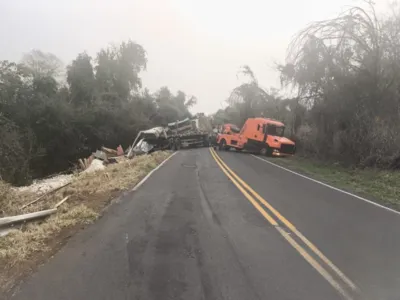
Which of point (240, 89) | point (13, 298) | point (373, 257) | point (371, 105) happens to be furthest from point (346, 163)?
point (240, 89)

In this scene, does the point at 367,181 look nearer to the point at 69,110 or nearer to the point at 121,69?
the point at 69,110

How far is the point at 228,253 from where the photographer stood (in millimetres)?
6125

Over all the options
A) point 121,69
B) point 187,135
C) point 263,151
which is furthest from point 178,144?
point 121,69

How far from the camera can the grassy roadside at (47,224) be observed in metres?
5.58

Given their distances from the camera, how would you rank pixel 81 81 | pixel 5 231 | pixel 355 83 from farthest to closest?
pixel 81 81, pixel 355 83, pixel 5 231

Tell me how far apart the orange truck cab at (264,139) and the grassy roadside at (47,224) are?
58.0 feet

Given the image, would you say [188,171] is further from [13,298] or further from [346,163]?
[13,298]

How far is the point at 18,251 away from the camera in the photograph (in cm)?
599

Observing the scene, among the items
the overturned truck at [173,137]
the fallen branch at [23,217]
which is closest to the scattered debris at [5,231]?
the fallen branch at [23,217]

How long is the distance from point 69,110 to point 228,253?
1370 inches

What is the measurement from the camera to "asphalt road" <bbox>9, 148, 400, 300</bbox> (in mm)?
4793

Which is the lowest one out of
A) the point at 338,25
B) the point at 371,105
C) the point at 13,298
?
the point at 13,298

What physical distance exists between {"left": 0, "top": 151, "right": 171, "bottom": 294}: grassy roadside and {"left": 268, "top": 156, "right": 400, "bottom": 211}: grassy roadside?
25.3 ft

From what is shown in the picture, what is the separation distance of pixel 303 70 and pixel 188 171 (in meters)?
10.8
